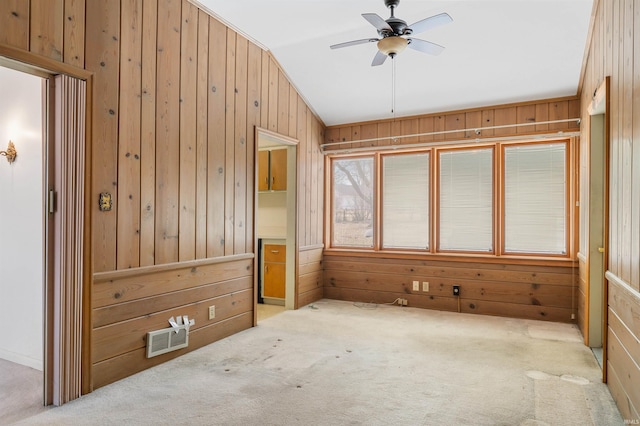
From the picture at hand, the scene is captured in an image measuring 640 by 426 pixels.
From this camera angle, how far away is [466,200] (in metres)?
5.16

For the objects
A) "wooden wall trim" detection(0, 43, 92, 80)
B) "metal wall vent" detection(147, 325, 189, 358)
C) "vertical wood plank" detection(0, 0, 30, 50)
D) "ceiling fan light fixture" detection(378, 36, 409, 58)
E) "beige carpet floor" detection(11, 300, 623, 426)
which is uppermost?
"ceiling fan light fixture" detection(378, 36, 409, 58)

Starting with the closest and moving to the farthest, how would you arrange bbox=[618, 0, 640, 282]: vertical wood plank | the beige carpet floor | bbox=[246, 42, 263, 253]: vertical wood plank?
bbox=[618, 0, 640, 282]: vertical wood plank
the beige carpet floor
bbox=[246, 42, 263, 253]: vertical wood plank

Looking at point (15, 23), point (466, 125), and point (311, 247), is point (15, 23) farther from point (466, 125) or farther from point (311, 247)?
point (466, 125)

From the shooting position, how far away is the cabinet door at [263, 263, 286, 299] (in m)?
5.57

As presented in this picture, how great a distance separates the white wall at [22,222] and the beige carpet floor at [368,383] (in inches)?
35.9

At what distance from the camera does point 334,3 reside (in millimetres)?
3631

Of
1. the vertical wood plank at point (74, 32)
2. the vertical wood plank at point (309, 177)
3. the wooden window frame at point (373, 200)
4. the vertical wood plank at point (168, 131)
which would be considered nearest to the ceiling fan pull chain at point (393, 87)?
the wooden window frame at point (373, 200)

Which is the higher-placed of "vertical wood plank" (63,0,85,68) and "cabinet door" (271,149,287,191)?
"vertical wood plank" (63,0,85,68)

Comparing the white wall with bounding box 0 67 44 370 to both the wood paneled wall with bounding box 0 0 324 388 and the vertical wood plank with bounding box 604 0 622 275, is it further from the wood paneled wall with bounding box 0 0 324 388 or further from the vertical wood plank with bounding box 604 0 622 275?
the vertical wood plank with bounding box 604 0 622 275

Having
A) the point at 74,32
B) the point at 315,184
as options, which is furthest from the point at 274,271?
the point at 74,32

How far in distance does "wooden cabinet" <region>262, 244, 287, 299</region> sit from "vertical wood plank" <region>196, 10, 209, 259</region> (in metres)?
1.92

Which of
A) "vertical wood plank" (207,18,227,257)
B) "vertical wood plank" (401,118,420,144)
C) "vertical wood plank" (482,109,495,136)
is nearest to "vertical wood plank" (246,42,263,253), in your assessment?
"vertical wood plank" (207,18,227,257)

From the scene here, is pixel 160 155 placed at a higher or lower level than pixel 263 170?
lower

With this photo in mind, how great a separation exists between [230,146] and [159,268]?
1427mm
